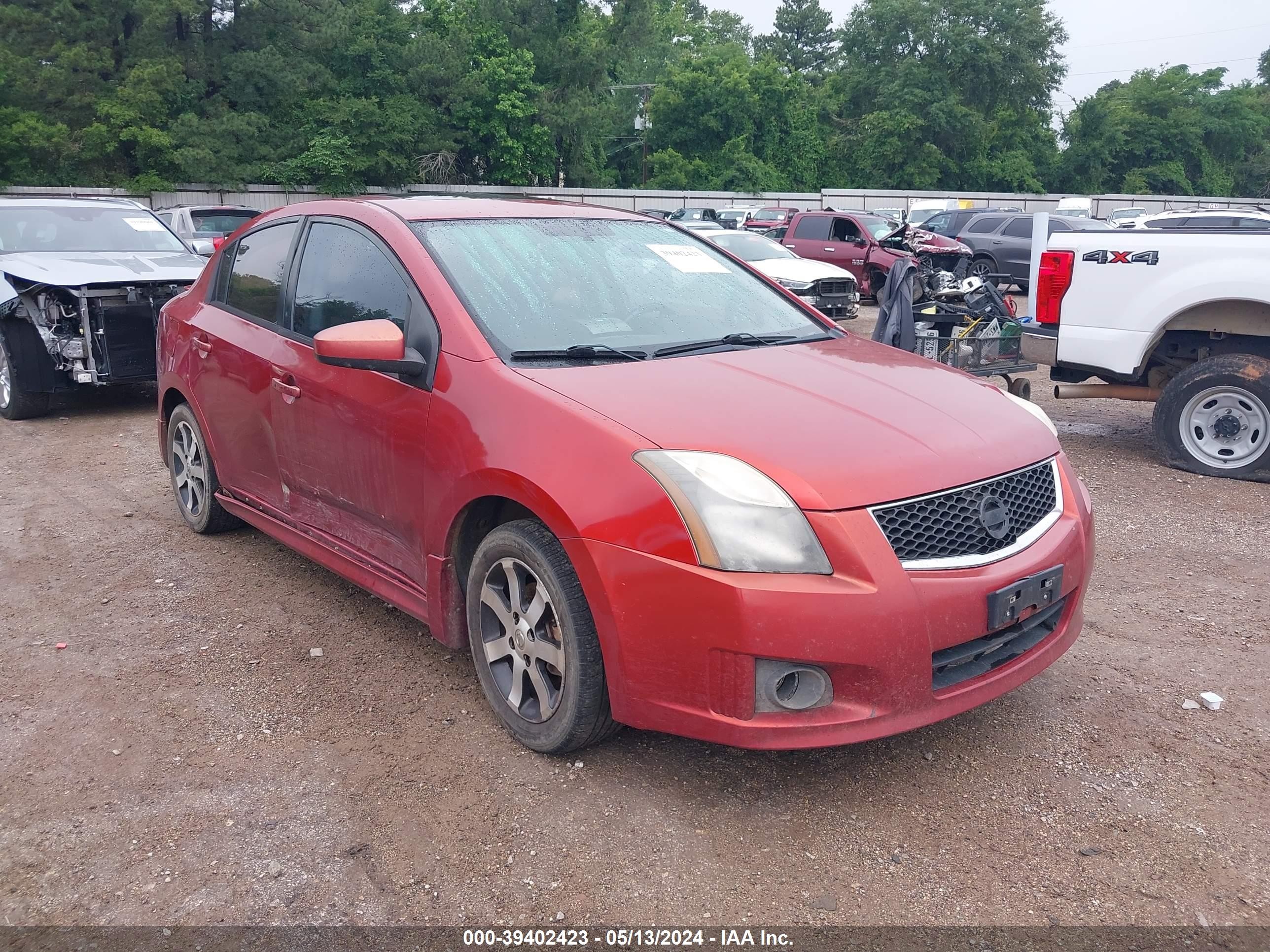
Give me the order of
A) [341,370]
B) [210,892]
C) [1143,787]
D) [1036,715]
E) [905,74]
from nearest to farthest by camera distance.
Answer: [210,892], [1143,787], [1036,715], [341,370], [905,74]

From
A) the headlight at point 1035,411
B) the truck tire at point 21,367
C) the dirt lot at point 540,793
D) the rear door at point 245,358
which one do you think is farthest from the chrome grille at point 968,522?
the truck tire at point 21,367

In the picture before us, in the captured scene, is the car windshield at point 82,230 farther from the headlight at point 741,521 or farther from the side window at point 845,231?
the side window at point 845,231

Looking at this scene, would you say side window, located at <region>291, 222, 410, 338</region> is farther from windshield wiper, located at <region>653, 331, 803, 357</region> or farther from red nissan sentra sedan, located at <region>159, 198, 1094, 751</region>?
windshield wiper, located at <region>653, 331, 803, 357</region>

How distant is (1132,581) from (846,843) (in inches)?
111

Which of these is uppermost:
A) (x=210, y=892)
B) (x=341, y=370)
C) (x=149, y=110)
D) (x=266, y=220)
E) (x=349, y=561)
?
(x=149, y=110)

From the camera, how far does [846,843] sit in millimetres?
2855

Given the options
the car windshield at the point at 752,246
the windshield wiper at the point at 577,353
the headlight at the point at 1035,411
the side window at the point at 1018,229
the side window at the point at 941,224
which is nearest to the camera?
the windshield wiper at the point at 577,353

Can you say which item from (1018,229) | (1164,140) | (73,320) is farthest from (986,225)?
(1164,140)

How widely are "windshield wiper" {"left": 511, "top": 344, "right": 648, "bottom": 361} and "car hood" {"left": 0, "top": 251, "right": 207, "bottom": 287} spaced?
20.2ft

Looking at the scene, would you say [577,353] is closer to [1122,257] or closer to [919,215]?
[1122,257]

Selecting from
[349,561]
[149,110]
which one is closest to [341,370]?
[349,561]

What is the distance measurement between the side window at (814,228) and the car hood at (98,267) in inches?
522

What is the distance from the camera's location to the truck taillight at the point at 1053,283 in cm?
731

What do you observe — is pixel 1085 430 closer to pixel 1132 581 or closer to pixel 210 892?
pixel 1132 581
